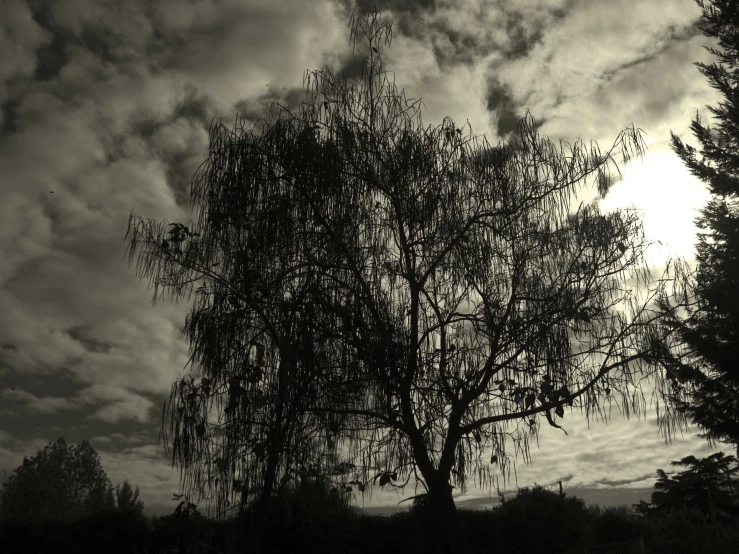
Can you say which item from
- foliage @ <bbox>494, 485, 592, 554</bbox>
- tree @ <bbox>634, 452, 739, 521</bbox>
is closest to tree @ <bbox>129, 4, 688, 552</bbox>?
foliage @ <bbox>494, 485, 592, 554</bbox>

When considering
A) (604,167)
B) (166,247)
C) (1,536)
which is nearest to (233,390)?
(166,247)

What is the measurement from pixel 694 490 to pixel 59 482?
121 ft

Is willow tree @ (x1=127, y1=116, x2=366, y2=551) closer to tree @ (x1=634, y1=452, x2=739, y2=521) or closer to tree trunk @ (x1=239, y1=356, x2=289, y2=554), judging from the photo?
tree trunk @ (x1=239, y1=356, x2=289, y2=554)

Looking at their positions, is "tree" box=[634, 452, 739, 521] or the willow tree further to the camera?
"tree" box=[634, 452, 739, 521]

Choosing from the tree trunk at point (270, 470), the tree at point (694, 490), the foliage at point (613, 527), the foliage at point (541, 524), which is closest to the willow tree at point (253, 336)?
the tree trunk at point (270, 470)

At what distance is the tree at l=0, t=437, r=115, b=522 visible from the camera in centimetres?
3281

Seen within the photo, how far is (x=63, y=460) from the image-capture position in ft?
122

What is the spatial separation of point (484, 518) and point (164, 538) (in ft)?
25.5

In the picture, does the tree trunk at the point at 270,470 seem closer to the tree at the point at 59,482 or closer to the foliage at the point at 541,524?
the foliage at the point at 541,524

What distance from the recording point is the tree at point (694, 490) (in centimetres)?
2773

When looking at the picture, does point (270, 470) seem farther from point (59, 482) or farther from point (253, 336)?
point (59, 482)

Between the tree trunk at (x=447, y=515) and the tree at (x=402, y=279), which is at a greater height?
the tree at (x=402, y=279)

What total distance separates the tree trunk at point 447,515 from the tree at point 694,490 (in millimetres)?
26841

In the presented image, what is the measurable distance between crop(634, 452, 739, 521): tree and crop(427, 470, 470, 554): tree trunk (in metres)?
26.8
